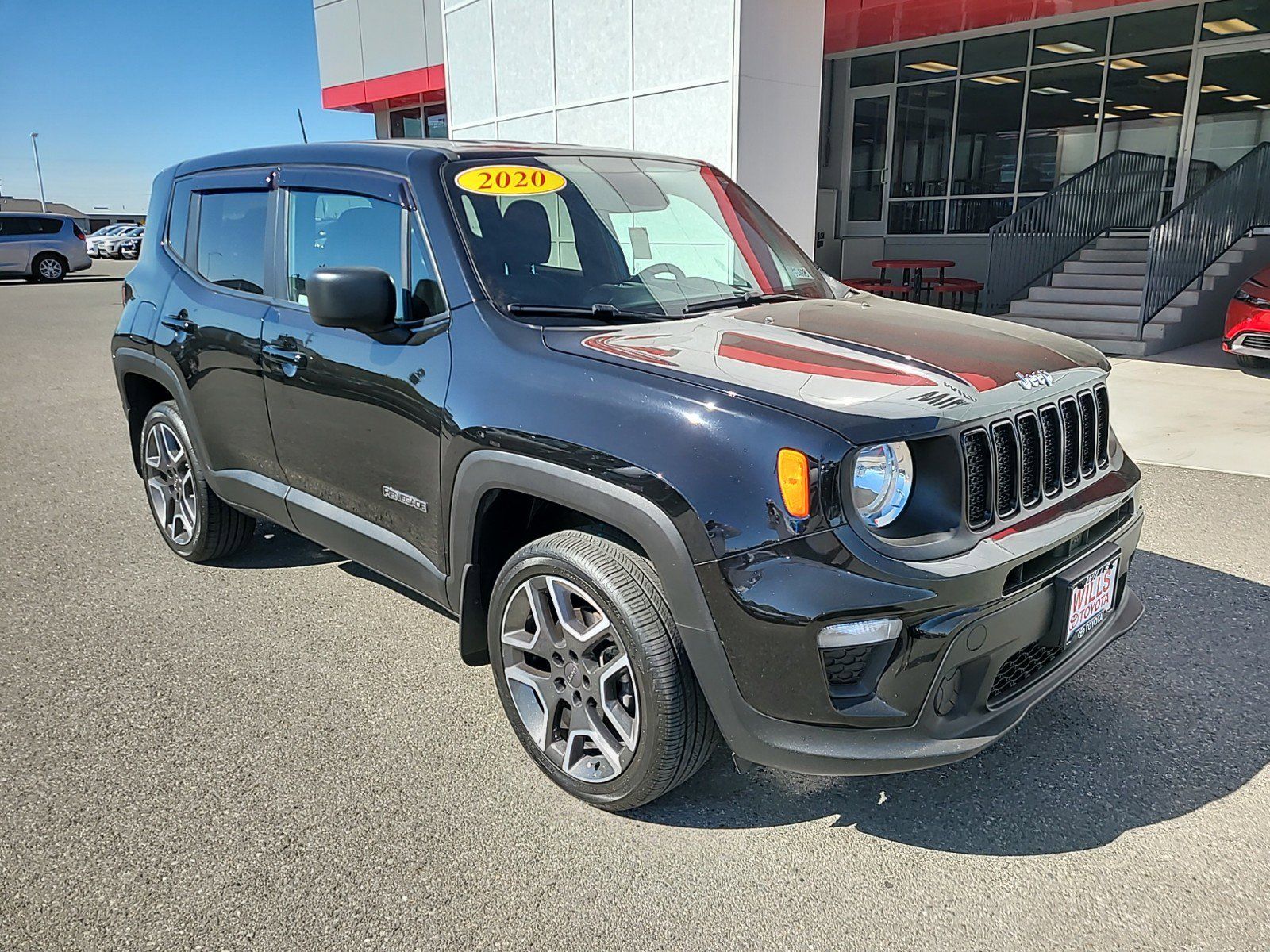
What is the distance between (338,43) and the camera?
23891mm

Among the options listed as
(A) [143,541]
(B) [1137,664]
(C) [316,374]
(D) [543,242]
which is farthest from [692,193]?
(A) [143,541]

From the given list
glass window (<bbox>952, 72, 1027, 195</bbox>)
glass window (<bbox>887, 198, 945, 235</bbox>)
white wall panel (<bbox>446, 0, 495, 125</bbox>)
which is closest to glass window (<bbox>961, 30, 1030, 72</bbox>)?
glass window (<bbox>952, 72, 1027, 195</bbox>)

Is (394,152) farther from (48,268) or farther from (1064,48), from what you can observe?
(48,268)

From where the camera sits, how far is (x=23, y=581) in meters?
4.45

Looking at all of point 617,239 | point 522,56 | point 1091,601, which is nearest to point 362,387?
point 617,239

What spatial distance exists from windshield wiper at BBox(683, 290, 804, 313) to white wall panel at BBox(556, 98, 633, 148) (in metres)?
7.85

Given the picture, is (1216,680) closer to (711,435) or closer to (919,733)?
(919,733)

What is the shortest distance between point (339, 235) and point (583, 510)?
1.61 metres

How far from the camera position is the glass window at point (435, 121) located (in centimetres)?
2483

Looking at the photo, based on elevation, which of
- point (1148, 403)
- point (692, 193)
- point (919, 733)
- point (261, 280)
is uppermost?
point (692, 193)

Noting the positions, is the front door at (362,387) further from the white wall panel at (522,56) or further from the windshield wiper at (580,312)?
the white wall panel at (522,56)

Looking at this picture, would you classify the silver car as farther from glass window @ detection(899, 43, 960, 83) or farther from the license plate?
the license plate

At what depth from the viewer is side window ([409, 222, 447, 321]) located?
2998mm

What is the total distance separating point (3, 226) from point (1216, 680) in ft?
102
